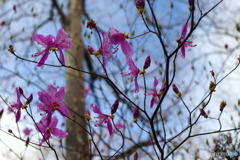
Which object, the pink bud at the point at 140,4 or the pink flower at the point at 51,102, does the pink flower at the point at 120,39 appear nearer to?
the pink bud at the point at 140,4

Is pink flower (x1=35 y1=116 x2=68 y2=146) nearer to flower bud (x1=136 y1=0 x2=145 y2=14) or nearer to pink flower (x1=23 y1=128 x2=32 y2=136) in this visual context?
flower bud (x1=136 y1=0 x2=145 y2=14)

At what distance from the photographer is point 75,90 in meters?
3.69

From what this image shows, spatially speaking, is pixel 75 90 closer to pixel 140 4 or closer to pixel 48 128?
pixel 48 128

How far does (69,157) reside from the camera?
3014mm

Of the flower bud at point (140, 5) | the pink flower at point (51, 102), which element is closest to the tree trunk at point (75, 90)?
the pink flower at point (51, 102)

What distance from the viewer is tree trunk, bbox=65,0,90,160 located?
2913 mm

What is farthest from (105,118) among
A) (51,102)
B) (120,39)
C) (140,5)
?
(140,5)

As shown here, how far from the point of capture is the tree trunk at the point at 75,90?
9.56 feet

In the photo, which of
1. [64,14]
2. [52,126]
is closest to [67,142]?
[52,126]

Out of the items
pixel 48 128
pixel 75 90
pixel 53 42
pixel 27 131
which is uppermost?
pixel 75 90

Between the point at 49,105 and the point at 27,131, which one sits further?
the point at 27,131

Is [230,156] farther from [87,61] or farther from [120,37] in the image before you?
[87,61]

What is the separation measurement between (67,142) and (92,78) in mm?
2347

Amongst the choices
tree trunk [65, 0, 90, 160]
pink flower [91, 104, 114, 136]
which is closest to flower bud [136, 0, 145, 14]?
pink flower [91, 104, 114, 136]
